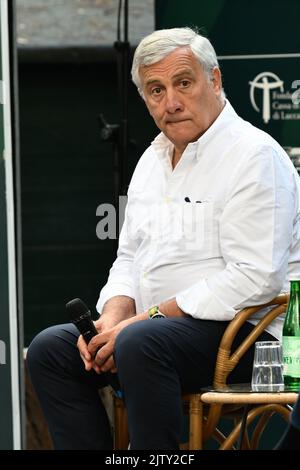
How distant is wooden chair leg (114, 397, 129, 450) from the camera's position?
3855 millimetres

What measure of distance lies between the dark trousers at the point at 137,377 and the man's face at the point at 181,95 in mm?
623

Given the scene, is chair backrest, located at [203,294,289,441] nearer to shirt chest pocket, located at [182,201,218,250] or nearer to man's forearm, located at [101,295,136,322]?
shirt chest pocket, located at [182,201,218,250]

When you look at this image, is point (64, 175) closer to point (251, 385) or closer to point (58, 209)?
point (58, 209)

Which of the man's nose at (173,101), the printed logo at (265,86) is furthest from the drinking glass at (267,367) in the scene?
the printed logo at (265,86)

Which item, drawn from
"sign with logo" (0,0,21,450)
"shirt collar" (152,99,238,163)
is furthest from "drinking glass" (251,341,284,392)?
"sign with logo" (0,0,21,450)

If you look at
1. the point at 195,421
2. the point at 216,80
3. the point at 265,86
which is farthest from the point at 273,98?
the point at 195,421

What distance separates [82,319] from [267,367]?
1.93ft

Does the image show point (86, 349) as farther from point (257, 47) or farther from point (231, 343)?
point (257, 47)

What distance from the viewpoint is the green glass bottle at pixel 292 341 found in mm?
3488

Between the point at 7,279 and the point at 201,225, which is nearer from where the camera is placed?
the point at 201,225

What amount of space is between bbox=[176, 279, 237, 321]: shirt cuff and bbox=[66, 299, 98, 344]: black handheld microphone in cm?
31

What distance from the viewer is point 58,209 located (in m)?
6.23

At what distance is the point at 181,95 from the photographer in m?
3.74

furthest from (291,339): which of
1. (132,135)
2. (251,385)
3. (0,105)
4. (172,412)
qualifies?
(132,135)
